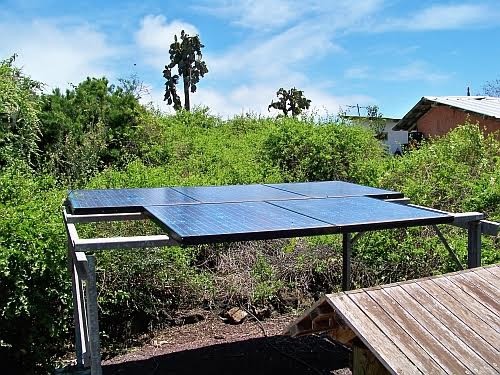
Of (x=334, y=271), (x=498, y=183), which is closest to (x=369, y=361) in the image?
(x=334, y=271)

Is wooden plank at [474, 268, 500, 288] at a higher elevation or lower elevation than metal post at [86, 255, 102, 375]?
higher

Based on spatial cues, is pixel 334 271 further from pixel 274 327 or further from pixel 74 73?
pixel 74 73

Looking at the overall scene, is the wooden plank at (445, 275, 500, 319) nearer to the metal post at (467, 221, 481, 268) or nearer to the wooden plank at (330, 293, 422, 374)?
the wooden plank at (330, 293, 422, 374)

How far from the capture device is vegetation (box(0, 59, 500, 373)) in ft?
17.7

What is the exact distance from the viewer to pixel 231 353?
5.81m

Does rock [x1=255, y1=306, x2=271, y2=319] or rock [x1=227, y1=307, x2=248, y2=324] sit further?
rock [x1=255, y1=306, x2=271, y2=319]

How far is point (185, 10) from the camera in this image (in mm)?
11867

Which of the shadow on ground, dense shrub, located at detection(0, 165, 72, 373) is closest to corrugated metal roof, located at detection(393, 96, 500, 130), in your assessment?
the shadow on ground

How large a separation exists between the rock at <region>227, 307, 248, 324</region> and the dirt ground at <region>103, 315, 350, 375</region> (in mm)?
68

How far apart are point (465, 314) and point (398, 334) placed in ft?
1.17

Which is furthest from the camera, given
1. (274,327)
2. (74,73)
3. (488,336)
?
(74,73)

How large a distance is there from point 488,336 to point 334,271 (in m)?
5.18

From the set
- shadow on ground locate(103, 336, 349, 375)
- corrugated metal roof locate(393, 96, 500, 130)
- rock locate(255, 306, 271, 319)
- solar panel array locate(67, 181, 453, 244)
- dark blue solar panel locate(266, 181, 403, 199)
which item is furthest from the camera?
corrugated metal roof locate(393, 96, 500, 130)

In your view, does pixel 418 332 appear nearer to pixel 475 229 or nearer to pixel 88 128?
pixel 475 229
